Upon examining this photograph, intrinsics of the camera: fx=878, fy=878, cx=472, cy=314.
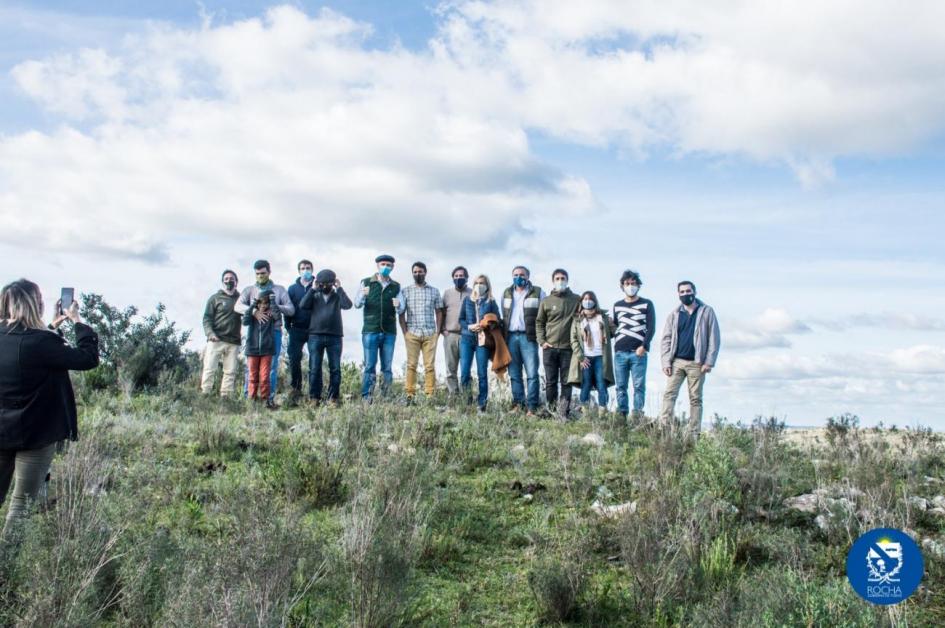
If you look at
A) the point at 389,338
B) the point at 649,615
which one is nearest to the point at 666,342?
the point at 389,338

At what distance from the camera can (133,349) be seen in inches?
631

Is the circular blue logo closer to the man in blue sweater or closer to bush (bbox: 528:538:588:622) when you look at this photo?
bush (bbox: 528:538:588:622)

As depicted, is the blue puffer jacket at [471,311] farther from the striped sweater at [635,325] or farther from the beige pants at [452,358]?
the striped sweater at [635,325]

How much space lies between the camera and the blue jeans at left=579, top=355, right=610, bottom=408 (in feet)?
40.8

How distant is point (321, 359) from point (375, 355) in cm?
80

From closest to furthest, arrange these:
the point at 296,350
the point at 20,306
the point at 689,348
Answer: the point at 20,306
the point at 689,348
the point at 296,350

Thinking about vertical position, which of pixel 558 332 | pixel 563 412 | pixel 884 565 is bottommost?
pixel 884 565

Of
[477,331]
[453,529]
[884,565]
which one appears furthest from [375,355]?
[884,565]

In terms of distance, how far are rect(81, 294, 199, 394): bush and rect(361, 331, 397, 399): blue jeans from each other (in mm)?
3894

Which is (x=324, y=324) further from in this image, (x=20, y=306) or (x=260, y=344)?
(x=20, y=306)

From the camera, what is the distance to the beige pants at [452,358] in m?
13.2

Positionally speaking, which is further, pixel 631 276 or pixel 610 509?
pixel 631 276

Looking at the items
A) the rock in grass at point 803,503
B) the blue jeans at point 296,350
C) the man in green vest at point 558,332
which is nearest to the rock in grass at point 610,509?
the rock in grass at point 803,503

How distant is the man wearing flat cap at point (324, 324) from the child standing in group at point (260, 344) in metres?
0.53
